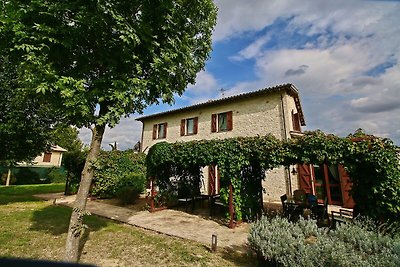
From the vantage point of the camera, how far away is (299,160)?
7.50 meters

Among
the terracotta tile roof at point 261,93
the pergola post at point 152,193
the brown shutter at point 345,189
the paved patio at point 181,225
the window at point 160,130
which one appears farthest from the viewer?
the window at point 160,130

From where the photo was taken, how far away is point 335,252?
3.69m

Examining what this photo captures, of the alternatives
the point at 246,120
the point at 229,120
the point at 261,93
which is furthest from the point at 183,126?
the point at 261,93

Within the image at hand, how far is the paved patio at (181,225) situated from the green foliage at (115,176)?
2.74 metres

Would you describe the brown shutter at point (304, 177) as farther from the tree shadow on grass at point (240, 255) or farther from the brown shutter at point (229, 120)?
the tree shadow on grass at point (240, 255)

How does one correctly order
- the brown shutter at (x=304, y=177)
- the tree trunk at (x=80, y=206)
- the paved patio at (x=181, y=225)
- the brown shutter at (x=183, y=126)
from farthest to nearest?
1. the brown shutter at (x=183, y=126)
2. the brown shutter at (x=304, y=177)
3. the paved patio at (x=181, y=225)
4. the tree trunk at (x=80, y=206)

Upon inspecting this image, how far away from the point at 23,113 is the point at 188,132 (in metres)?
10.1

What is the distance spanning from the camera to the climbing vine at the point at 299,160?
19.9 feet

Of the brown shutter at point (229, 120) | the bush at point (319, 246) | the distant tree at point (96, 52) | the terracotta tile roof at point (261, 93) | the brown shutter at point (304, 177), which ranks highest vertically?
the terracotta tile roof at point (261, 93)

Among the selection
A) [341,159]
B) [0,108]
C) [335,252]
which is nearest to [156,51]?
[335,252]

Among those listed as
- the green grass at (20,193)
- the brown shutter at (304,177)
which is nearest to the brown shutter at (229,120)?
the brown shutter at (304,177)

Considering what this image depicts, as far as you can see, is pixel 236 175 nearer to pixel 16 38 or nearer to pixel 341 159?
pixel 341 159

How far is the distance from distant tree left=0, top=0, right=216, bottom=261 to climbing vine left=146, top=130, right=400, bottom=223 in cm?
366

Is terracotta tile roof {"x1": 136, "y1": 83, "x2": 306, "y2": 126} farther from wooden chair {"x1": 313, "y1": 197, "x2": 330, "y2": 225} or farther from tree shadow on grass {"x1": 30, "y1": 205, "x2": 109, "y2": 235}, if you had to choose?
tree shadow on grass {"x1": 30, "y1": 205, "x2": 109, "y2": 235}
